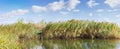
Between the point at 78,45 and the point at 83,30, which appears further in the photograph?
the point at 83,30

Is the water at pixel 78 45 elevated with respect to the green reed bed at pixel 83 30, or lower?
lower

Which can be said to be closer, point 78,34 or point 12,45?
point 12,45

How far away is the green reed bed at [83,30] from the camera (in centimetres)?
2511

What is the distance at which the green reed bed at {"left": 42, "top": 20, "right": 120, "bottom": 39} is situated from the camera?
25.1m

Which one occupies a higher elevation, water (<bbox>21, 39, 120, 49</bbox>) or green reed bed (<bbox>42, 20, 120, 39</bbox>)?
green reed bed (<bbox>42, 20, 120, 39</bbox>)

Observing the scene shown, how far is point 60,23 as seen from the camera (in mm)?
27672

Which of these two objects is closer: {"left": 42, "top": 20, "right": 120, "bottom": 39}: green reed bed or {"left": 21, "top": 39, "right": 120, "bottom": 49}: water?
{"left": 21, "top": 39, "right": 120, "bottom": 49}: water

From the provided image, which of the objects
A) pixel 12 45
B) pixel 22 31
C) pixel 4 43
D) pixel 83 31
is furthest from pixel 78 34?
pixel 4 43

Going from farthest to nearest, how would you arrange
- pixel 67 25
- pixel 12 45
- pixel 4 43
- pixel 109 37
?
pixel 67 25
pixel 109 37
pixel 12 45
pixel 4 43

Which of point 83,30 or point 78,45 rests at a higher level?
point 83,30

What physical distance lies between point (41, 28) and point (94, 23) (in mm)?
A: 4821

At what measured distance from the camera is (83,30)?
84.6 ft

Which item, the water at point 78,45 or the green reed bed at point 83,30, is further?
the green reed bed at point 83,30

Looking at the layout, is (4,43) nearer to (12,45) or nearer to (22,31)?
(12,45)
